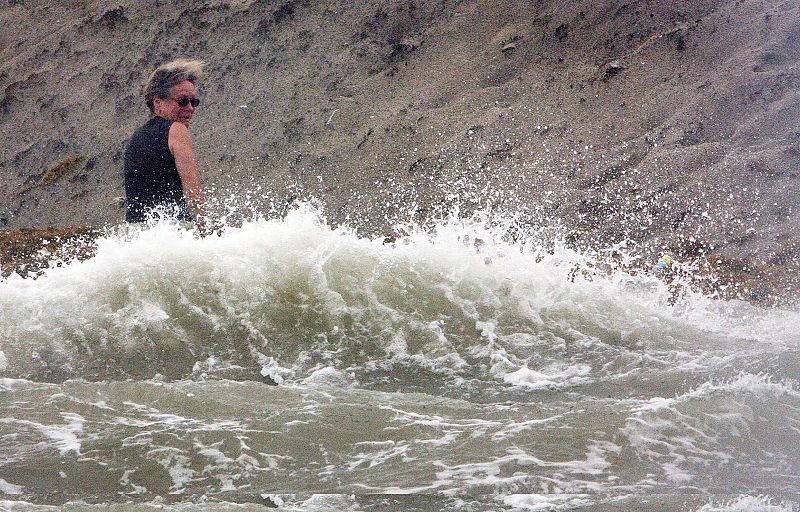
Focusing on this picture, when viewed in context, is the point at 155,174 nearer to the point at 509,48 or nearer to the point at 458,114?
the point at 458,114

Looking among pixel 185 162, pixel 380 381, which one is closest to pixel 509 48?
pixel 185 162

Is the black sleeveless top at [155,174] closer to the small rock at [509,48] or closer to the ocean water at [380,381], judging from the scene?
the ocean water at [380,381]

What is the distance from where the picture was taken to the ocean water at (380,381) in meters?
3.84

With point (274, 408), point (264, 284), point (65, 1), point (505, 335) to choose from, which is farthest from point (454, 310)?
point (65, 1)

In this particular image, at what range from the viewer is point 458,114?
8656mm

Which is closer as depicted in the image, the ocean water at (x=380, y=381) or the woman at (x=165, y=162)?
the ocean water at (x=380, y=381)

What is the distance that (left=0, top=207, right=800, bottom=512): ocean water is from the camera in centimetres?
384

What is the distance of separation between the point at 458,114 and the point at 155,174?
3.05m

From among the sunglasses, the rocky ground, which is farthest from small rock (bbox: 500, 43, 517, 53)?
the sunglasses

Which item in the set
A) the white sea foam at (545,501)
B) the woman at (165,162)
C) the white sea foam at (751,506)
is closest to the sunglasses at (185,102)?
the woman at (165,162)

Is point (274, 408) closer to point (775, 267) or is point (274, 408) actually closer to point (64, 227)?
point (775, 267)

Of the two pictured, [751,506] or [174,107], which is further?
[174,107]

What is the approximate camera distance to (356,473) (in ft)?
13.0

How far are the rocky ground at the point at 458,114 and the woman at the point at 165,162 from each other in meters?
1.52
